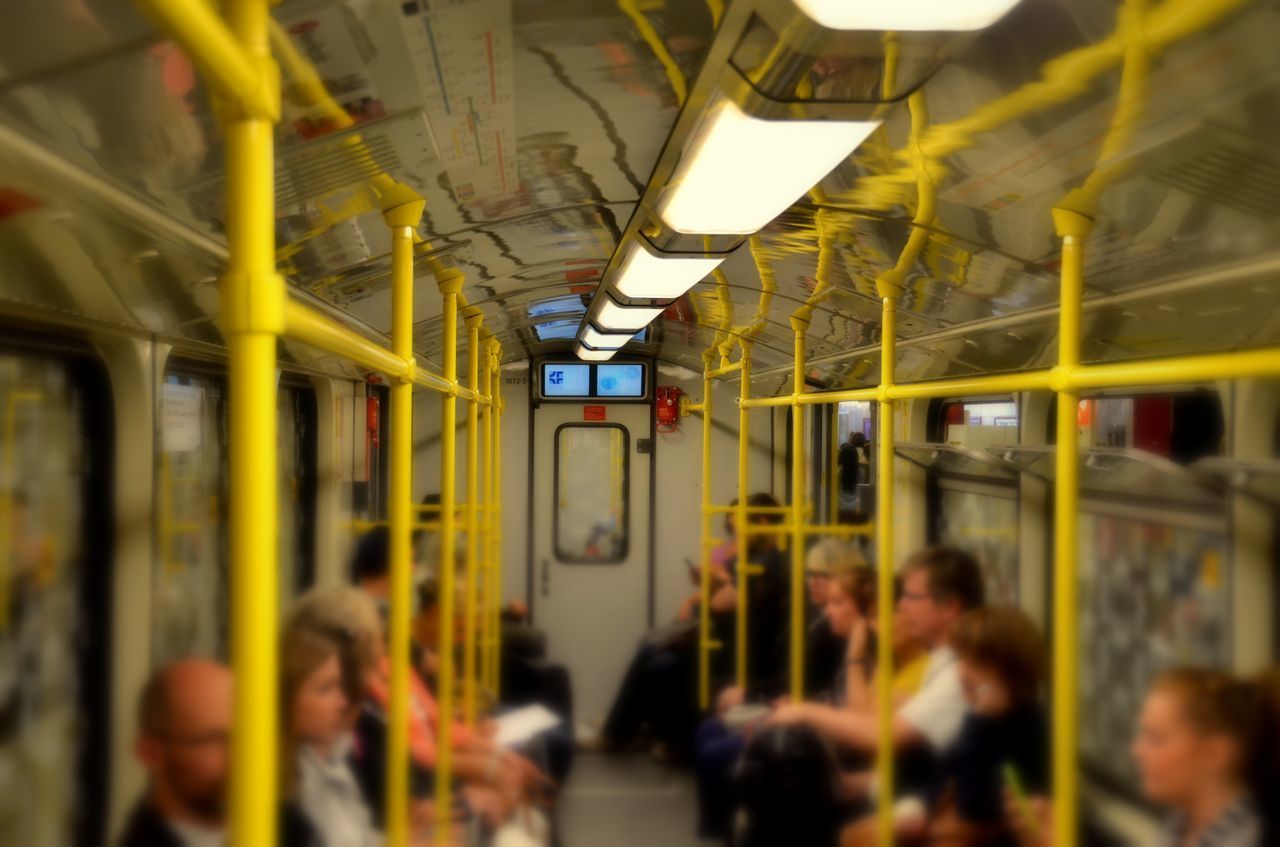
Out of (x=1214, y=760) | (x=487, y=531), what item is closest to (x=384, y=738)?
(x=1214, y=760)

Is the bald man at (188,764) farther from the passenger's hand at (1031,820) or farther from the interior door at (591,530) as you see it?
the interior door at (591,530)

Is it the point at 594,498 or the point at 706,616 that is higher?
the point at 594,498

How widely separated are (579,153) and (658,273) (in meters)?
0.74

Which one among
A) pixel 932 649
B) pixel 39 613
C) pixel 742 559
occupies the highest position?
pixel 39 613

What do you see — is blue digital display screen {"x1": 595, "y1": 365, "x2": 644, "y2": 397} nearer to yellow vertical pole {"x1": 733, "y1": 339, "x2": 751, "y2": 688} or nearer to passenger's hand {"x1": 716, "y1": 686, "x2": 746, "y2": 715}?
yellow vertical pole {"x1": 733, "y1": 339, "x2": 751, "y2": 688}

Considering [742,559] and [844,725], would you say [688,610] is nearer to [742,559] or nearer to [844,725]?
[742,559]

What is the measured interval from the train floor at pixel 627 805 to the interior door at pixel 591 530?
6.60 feet

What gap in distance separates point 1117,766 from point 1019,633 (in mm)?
417

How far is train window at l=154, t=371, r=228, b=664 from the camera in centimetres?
148

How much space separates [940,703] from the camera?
2.27 m

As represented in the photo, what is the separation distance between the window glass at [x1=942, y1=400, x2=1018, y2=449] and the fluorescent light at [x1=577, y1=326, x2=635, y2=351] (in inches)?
91.2

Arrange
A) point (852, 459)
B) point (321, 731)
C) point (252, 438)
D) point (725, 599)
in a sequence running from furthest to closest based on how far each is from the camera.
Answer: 1. point (725, 599)
2. point (852, 459)
3. point (321, 731)
4. point (252, 438)

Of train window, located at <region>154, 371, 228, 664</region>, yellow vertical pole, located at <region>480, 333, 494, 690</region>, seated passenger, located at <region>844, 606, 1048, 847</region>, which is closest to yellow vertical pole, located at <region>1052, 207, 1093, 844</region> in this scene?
seated passenger, located at <region>844, 606, 1048, 847</region>

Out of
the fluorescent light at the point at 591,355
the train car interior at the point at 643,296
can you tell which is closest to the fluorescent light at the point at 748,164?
the train car interior at the point at 643,296
